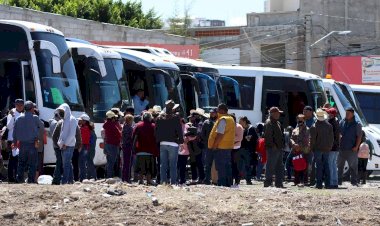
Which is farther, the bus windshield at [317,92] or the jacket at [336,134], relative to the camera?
the bus windshield at [317,92]

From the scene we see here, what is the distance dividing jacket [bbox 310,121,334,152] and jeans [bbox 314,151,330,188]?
0.60 feet

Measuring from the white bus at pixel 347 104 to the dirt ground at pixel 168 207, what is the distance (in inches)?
616

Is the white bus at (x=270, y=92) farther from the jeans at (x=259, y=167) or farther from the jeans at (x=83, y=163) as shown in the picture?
the jeans at (x=83, y=163)

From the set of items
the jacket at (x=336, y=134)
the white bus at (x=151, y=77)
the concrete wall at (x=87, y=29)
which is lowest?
the jacket at (x=336, y=134)

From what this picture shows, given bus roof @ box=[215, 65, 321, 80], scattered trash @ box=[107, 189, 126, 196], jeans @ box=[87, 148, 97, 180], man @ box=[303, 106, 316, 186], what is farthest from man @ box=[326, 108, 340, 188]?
bus roof @ box=[215, 65, 321, 80]

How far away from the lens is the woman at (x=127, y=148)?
2226 centimetres

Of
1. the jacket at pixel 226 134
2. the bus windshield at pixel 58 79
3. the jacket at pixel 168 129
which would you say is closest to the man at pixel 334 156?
the jacket at pixel 226 134

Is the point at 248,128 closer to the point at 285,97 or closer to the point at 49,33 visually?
the point at 49,33

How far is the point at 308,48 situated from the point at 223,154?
3676 cm

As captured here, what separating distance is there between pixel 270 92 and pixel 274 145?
12.7 metres

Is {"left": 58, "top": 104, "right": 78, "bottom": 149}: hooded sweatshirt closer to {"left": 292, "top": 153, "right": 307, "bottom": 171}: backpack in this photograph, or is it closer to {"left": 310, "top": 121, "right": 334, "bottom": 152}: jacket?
{"left": 310, "top": 121, "right": 334, "bottom": 152}: jacket

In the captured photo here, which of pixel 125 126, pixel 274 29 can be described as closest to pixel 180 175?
pixel 125 126

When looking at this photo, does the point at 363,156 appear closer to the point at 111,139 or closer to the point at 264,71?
the point at 111,139

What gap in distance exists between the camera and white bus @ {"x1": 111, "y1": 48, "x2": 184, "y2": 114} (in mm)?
29453
